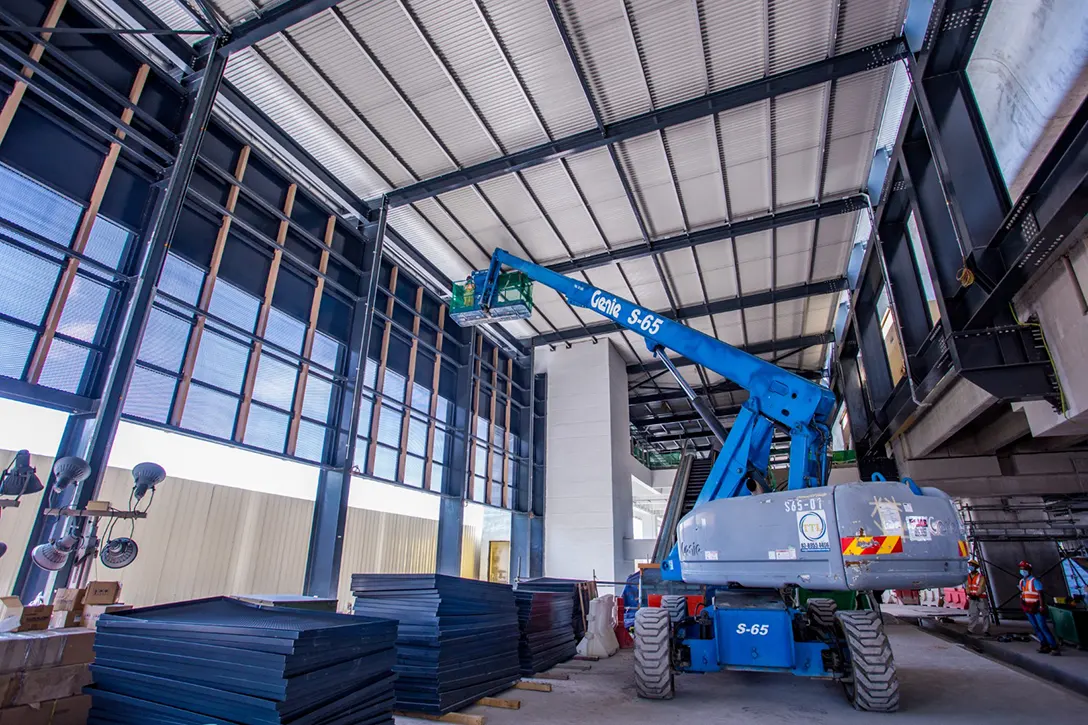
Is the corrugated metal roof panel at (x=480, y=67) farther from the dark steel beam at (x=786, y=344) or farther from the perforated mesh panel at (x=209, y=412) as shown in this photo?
the dark steel beam at (x=786, y=344)

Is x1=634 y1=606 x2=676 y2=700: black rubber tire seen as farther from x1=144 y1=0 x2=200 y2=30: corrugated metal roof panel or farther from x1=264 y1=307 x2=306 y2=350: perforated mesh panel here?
x1=144 y1=0 x2=200 y2=30: corrugated metal roof panel

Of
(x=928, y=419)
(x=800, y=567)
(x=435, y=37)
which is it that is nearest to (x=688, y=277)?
(x=928, y=419)

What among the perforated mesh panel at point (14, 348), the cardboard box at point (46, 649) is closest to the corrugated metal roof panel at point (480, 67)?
the perforated mesh panel at point (14, 348)

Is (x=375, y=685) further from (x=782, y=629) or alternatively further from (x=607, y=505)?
(x=607, y=505)

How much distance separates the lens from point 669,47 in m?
11.2

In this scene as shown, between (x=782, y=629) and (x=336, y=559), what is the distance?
9765mm

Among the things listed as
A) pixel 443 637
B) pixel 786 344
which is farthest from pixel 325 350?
pixel 786 344

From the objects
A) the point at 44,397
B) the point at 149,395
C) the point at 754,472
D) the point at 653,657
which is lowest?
the point at 653,657

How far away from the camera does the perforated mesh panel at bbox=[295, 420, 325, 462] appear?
1291 cm

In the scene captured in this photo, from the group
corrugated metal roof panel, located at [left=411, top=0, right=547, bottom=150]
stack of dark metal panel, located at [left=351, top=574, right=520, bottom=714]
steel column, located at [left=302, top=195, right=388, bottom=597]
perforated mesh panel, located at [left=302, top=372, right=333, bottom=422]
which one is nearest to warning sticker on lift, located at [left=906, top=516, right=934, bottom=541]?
stack of dark metal panel, located at [left=351, top=574, right=520, bottom=714]

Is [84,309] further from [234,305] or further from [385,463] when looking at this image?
[385,463]

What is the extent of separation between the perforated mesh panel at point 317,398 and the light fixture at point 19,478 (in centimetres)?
673

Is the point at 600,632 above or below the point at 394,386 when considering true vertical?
below

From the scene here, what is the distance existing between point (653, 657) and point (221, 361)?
9976 mm
